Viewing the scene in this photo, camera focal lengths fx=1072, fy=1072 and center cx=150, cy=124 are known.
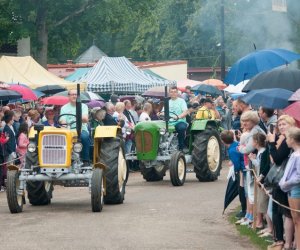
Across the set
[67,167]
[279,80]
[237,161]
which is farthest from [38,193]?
[279,80]

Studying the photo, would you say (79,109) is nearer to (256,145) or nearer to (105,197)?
(105,197)

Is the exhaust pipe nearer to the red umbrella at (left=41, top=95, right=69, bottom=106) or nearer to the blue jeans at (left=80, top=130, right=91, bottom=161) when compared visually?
the blue jeans at (left=80, top=130, right=91, bottom=161)

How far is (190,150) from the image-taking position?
2195 cm

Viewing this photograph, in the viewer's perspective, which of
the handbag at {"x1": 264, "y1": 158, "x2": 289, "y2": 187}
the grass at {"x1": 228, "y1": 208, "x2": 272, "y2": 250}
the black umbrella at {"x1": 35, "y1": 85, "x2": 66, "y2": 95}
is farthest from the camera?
the black umbrella at {"x1": 35, "y1": 85, "x2": 66, "y2": 95}

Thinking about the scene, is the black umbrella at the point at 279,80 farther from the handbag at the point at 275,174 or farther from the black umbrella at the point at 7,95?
the black umbrella at the point at 7,95

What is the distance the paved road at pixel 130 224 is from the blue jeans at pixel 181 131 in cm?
266

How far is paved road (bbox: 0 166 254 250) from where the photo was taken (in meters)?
12.7

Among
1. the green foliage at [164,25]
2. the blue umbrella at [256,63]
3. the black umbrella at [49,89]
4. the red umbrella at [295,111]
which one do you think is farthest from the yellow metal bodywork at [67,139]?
the black umbrella at [49,89]

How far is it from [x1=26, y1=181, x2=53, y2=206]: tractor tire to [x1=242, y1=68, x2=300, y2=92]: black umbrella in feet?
12.1

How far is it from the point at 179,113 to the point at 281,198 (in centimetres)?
1038

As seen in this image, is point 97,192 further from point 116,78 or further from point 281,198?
point 116,78

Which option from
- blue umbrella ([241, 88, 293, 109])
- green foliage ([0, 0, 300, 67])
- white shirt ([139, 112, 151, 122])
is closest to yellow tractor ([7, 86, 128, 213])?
blue umbrella ([241, 88, 293, 109])

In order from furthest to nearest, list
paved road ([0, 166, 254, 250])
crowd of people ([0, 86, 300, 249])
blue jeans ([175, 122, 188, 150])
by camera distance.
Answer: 1. blue jeans ([175, 122, 188, 150])
2. paved road ([0, 166, 254, 250])
3. crowd of people ([0, 86, 300, 249])

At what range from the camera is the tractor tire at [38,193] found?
16906 millimetres
